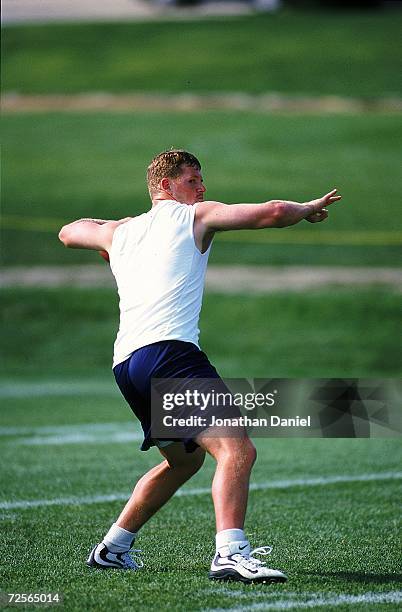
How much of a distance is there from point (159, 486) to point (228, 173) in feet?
87.4

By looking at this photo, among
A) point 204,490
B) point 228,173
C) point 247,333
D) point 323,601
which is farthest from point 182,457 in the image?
point 228,173

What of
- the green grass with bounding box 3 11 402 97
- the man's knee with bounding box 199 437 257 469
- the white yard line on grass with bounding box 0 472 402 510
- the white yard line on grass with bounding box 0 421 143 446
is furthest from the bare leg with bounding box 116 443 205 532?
the green grass with bounding box 3 11 402 97

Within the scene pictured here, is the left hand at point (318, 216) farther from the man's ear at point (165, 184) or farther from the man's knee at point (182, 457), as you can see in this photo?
the man's knee at point (182, 457)

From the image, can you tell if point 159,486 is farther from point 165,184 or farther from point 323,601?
point 165,184

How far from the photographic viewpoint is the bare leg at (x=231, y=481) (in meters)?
4.99

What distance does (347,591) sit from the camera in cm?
500

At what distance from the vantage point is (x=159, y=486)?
5.49m

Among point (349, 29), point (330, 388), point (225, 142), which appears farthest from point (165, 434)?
point (349, 29)

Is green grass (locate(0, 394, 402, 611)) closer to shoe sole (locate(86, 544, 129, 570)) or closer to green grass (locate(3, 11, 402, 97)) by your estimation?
shoe sole (locate(86, 544, 129, 570))

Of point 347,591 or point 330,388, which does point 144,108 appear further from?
point 347,591

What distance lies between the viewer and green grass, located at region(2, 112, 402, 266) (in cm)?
2377

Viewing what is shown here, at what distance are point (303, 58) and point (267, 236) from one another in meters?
24.5

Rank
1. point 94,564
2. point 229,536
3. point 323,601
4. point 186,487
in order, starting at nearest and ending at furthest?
point 323,601 → point 229,536 → point 94,564 → point 186,487

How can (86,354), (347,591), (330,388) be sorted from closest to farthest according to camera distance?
(347,591) < (330,388) < (86,354)
